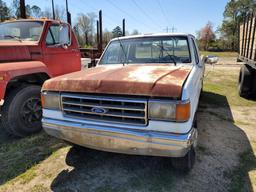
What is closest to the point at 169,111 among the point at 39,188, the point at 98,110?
the point at 98,110

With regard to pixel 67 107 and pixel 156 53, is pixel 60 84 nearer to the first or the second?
pixel 67 107

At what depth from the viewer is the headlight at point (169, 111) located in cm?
208

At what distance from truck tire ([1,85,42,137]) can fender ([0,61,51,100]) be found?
0.71 ft

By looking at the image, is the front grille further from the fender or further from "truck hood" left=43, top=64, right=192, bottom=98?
the fender

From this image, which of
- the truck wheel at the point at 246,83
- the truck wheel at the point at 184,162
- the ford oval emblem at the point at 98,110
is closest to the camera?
the ford oval emblem at the point at 98,110

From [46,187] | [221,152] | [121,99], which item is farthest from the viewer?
[221,152]

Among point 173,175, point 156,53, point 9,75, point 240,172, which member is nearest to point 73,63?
point 9,75

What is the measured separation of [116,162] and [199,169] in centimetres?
117

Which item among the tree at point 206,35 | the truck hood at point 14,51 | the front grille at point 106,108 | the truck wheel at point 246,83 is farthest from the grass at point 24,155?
the tree at point 206,35

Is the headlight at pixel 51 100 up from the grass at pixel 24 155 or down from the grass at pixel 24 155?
up

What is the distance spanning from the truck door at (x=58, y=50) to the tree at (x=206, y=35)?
57.2 metres

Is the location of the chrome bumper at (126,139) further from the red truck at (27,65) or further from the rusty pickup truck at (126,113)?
the red truck at (27,65)

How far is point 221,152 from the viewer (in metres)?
3.39

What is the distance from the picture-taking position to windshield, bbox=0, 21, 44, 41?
4.34 m
